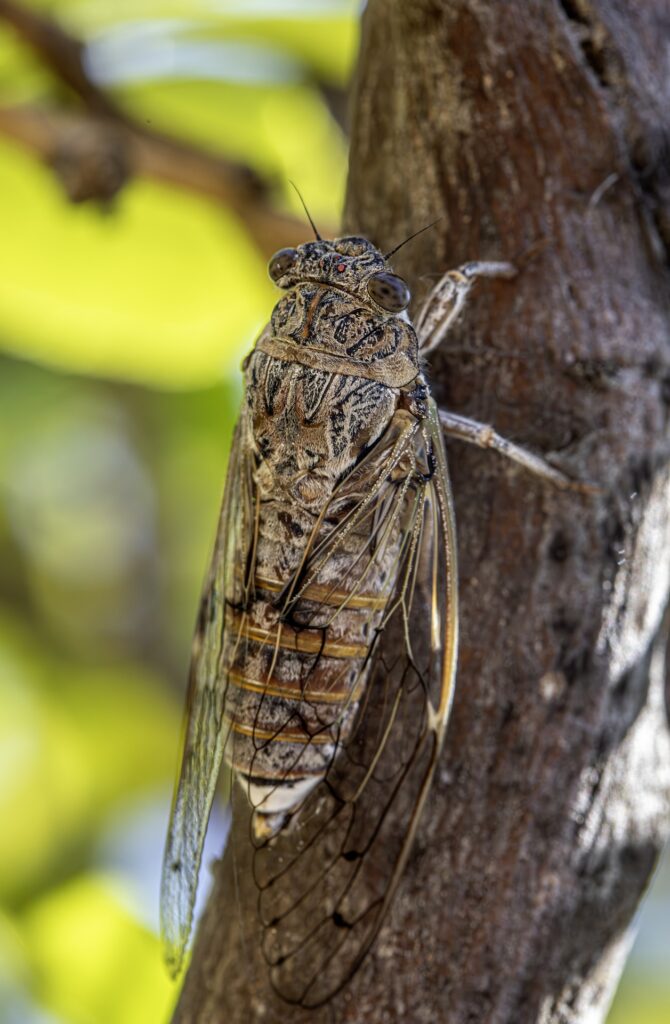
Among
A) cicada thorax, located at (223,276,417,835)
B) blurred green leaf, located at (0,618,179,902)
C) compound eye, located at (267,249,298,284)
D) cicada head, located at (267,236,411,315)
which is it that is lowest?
blurred green leaf, located at (0,618,179,902)

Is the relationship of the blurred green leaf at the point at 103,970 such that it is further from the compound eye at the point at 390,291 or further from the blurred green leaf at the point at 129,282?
the compound eye at the point at 390,291

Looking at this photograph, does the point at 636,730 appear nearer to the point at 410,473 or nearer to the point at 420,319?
the point at 410,473

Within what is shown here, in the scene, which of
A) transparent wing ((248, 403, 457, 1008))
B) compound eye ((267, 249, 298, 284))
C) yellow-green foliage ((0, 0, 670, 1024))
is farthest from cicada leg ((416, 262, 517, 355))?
yellow-green foliage ((0, 0, 670, 1024))

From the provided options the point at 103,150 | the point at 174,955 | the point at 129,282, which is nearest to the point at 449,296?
the point at 174,955

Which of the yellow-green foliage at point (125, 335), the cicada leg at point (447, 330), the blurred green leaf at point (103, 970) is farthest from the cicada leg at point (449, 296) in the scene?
the blurred green leaf at point (103, 970)

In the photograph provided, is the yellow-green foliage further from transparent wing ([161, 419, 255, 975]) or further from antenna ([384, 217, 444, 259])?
antenna ([384, 217, 444, 259])

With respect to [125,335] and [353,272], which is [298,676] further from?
[125,335]
